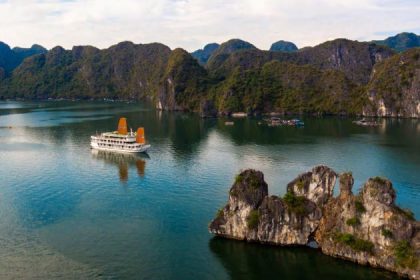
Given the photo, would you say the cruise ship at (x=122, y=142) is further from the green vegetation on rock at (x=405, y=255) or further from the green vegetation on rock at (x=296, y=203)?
the green vegetation on rock at (x=405, y=255)

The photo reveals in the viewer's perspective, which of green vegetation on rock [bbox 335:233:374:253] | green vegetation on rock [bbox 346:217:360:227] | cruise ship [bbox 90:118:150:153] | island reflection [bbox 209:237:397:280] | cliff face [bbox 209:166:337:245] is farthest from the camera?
cruise ship [bbox 90:118:150:153]

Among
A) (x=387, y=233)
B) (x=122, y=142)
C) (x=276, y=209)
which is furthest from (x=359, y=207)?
(x=122, y=142)

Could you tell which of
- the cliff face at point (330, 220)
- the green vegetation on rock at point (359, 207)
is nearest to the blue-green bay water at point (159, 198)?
the cliff face at point (330, 220)

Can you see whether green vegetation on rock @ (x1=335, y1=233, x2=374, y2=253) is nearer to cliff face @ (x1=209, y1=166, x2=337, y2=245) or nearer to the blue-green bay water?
the blue-green bay water

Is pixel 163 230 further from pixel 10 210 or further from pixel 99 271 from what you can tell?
pixel 10 210

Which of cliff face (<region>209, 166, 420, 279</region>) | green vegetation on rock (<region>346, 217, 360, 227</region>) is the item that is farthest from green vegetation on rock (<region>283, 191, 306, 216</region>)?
green vegetation on rock (<region>346, 217, 360, 227</region>)
